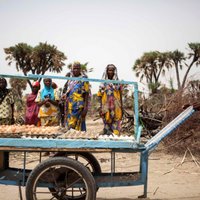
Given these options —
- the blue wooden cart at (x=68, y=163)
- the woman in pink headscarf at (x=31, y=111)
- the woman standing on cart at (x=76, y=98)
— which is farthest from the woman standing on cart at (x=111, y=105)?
the blue wooden cart at (x=68, y=163)

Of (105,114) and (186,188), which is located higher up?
(105,114)

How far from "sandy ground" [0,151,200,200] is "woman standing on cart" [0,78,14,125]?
1.12 m

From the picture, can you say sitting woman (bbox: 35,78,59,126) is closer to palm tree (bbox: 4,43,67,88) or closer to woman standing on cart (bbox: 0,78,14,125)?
woman standing on cart (bbox: 0,78,14,125)

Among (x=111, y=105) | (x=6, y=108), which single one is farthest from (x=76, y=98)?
(x=6, y=108)

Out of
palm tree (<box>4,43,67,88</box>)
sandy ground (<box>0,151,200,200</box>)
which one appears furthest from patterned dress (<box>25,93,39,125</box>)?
palm tree (<box>4,43,67,88</box>)

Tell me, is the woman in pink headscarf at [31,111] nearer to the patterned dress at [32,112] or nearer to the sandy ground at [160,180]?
the patterned dress at [32,112]

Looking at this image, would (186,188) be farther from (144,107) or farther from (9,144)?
(144,107)

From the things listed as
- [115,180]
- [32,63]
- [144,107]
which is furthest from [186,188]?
[32,63]

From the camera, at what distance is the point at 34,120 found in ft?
23.1

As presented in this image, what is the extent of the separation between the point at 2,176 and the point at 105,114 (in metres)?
2.67

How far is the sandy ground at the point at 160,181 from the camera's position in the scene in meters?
4.37

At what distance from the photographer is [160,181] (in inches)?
202

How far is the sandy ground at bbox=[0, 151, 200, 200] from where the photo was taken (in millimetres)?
4366

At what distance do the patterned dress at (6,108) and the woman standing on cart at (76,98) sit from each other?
927 millimetres
